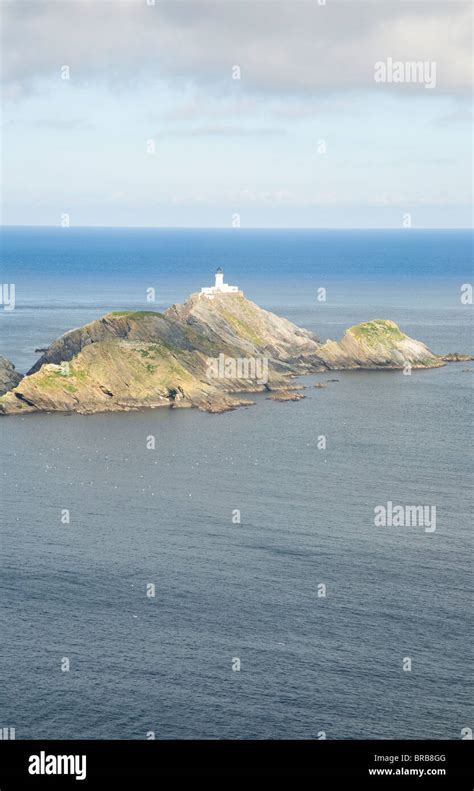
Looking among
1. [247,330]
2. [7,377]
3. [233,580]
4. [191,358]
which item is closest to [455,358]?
[247,330]

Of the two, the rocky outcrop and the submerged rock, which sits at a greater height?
the rocky outcrop

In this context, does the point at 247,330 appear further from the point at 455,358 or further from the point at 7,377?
the point at 7,377

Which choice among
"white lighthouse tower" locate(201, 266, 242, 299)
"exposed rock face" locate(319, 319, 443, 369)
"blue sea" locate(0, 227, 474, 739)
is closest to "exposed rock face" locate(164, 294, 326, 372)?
"white lighthouse tower" locate(201, 266, 242, 299)

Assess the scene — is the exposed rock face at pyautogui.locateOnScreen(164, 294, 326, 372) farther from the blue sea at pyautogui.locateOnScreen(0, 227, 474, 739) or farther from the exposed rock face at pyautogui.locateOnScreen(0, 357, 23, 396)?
the blue sea at pyautogui.locateOnScreen(0, 227, 474, 739)

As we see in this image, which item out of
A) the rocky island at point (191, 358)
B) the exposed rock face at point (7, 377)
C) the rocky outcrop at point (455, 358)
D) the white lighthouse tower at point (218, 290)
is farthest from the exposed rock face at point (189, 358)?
the rocky outcrop at point (455, 358)

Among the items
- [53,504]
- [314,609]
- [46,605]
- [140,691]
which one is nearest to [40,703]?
[140,691]

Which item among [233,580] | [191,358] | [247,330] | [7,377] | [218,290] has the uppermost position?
[218,290]

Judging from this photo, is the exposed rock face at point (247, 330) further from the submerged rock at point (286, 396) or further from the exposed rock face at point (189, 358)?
the submerged rock at point (286, 396)

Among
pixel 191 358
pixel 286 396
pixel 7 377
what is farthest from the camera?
pixel 191 358
